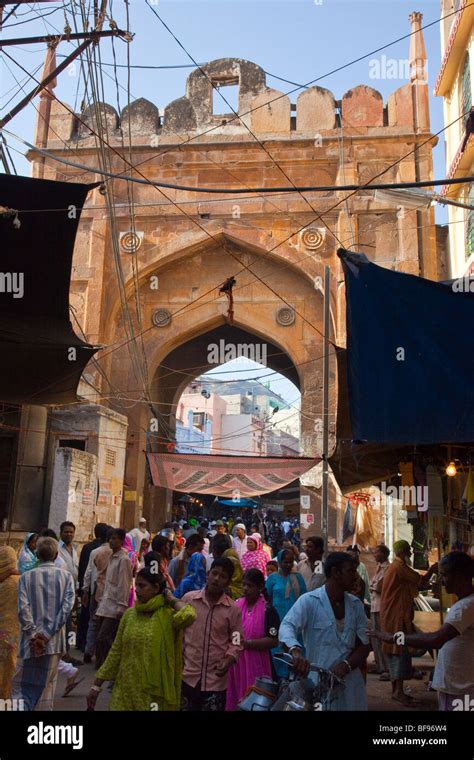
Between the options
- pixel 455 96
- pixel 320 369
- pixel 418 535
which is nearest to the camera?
pixel 418 535

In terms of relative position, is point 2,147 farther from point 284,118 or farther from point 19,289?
point 284,118

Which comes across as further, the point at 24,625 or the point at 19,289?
the point at 19,289

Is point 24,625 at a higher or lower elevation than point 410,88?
lower

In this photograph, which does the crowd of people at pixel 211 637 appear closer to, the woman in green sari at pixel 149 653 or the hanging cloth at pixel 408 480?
the woman in green sari at pixel 149 653

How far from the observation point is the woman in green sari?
3.52 m

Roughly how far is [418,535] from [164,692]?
19.4ft

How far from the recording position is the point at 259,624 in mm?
4355

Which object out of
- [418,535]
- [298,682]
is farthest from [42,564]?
[418,535]

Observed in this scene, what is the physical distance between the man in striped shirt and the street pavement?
81cm

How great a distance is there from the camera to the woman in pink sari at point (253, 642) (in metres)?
4.24

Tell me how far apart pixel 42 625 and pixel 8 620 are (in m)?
0.32

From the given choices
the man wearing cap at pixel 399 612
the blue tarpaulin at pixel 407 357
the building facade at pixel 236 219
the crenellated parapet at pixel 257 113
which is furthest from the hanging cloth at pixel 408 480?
the crenellated parapet at pixel 257 113

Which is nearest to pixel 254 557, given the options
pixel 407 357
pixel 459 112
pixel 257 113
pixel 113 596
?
pixel 113 596

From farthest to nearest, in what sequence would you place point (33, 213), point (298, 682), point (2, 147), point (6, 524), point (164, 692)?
point (6, 524), point (2, 147), point (33, 213), point (164, 692), point (298, 682)
